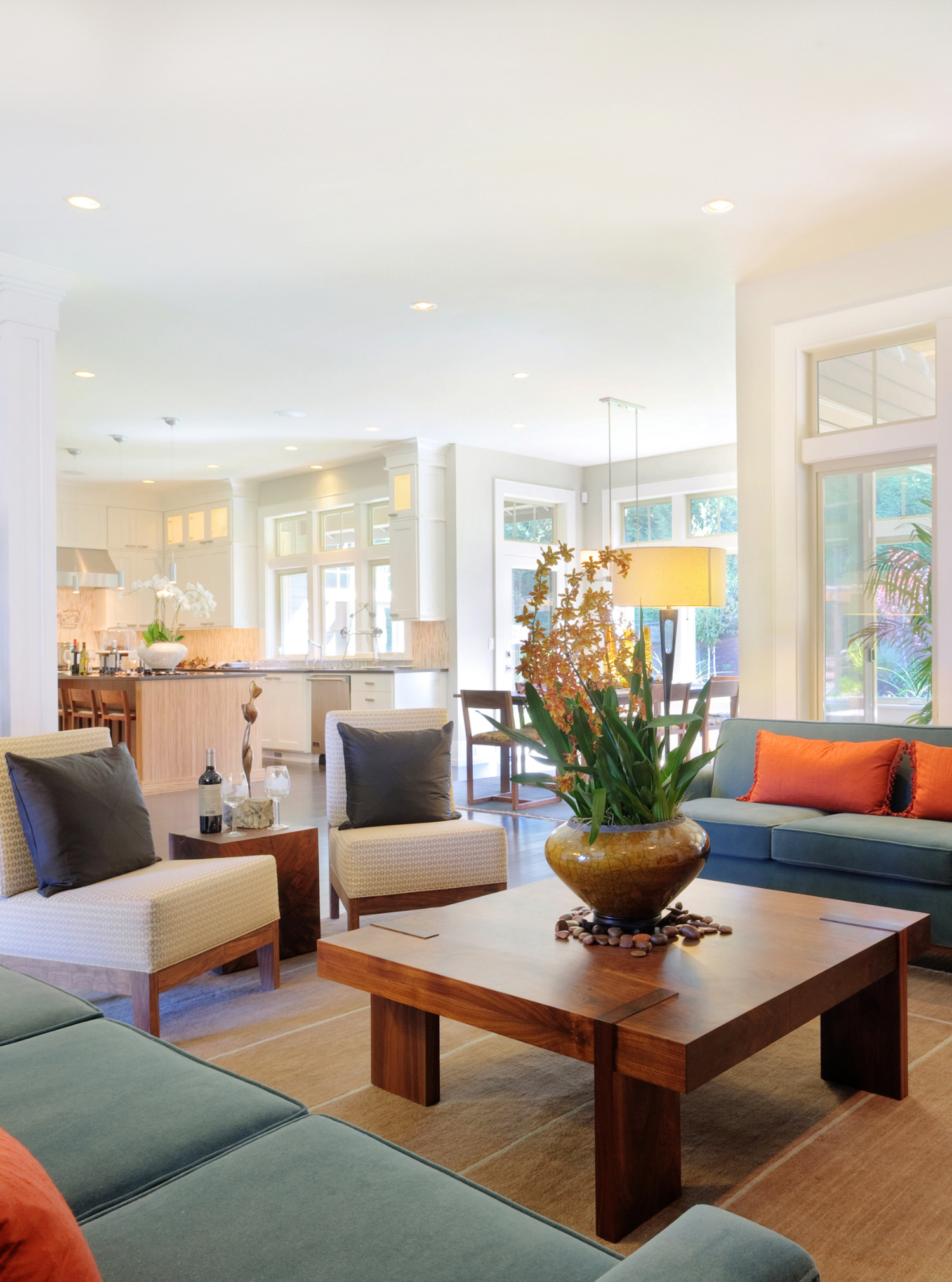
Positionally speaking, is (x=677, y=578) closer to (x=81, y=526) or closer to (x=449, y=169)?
(x=449, y=169)

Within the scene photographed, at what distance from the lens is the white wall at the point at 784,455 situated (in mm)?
4742

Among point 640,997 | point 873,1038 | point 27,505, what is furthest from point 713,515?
point 640,997

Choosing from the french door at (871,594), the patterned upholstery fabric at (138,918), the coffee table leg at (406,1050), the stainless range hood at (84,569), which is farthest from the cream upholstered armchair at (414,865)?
the stainless range hood at (84,569)

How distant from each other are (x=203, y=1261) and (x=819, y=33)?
3.36m

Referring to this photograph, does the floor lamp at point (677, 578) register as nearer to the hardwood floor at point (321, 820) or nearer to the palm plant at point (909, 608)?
the palm plant at point (909, 608)

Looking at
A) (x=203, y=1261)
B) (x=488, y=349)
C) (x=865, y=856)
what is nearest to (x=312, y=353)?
(x=488, y=349)

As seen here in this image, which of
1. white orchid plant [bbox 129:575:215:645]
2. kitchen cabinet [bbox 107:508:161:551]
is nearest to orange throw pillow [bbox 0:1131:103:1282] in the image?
white orchid plant [bbox 129:575:215:645]

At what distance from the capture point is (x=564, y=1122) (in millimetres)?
2191

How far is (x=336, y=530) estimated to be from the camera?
A: 10.1 metres

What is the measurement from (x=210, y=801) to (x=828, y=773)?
2.34 metres

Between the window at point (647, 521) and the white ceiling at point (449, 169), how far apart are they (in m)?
2.81

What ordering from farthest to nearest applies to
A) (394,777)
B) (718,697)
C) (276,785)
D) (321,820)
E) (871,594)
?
(718,697) → (321,820) → (871,594) → (394,777) → (276,785)

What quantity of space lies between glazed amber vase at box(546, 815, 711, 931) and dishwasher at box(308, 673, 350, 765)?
278 inches

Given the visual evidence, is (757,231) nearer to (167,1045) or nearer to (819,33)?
(819,33)
